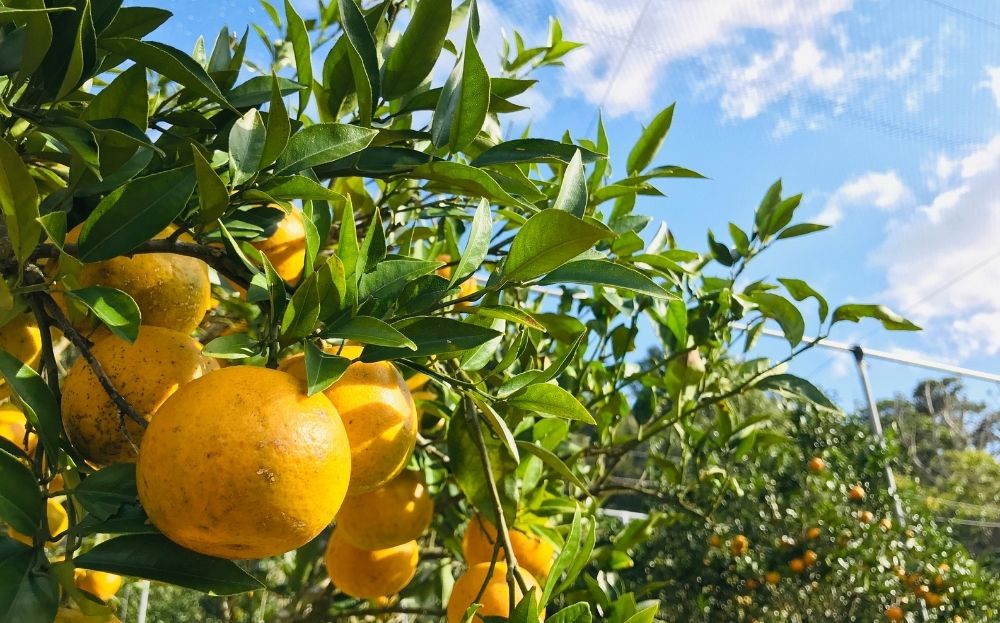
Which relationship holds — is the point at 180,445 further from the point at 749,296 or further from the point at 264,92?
the point at 749,296

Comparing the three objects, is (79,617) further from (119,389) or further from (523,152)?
(523,152)

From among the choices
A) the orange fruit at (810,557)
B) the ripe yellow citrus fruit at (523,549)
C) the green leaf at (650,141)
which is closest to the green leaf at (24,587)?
the ripe yellow citrus fruit at (523,549)

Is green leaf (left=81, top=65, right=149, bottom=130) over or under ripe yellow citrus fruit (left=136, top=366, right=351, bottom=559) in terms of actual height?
over

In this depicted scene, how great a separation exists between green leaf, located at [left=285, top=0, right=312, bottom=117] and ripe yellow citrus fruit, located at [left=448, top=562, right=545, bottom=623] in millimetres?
406

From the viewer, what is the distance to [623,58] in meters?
3.59

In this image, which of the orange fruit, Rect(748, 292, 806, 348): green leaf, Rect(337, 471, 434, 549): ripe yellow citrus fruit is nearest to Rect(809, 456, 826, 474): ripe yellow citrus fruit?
the orange fruit

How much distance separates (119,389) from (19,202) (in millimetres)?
124

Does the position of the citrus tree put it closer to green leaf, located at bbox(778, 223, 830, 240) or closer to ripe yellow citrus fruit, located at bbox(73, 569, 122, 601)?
ripe yellow citrus fruit, located at bbox(73, 569, 122, 601)

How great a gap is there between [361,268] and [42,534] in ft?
0.74

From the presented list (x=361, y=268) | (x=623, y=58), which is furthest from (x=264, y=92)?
(x=623, y=58)

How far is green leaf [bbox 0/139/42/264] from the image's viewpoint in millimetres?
389

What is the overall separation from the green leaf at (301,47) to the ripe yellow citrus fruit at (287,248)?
0.09m

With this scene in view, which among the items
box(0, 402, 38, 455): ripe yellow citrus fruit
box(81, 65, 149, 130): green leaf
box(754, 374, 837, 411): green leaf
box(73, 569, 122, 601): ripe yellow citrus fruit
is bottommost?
box(73, 569, 122, 601): ripe yellow citrus fruit

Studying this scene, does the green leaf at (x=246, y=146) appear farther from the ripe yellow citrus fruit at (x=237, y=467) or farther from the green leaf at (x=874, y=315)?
the green leaf at (x=874, y=315)
